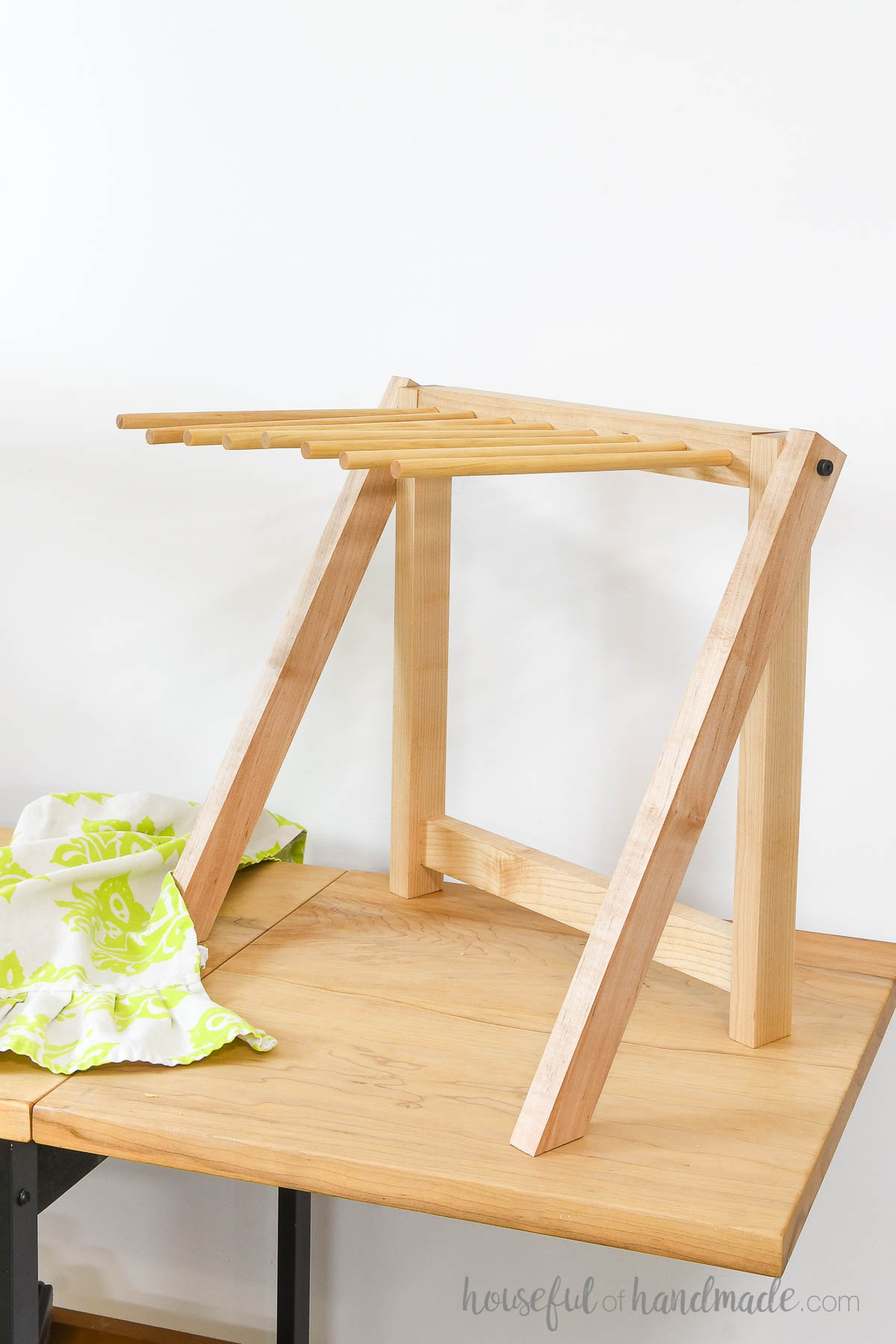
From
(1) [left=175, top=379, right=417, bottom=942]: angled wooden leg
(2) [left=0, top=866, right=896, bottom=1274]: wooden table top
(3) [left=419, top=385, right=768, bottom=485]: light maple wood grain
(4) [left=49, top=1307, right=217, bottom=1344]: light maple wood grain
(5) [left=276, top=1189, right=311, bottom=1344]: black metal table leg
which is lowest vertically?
(4) [left=49, top=1307, right=217, bottom=1344]: light maple wood grain

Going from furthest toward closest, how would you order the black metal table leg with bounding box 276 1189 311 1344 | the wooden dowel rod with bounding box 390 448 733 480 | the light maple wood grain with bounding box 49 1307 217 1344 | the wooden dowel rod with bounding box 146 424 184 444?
the light maple wood grain with bounding box 49 1307 217 1344 → the black metal table leg with bounding box 276 1189 311 1344 → the wooden dowel rod with bounding box 146 424 184 444 → the wooden dowel rod with bounding box 390 448 733 480

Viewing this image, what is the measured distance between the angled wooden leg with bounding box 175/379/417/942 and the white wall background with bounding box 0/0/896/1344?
0.65 ft

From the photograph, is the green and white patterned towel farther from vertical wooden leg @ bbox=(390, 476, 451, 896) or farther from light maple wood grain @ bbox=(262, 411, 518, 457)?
light maple wood grain @ bbox=(262, 411, 518, 457)

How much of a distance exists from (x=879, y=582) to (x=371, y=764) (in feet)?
1.61

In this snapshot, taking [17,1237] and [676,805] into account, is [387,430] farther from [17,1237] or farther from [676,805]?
[17,1237]

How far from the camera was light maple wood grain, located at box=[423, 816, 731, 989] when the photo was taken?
80cm

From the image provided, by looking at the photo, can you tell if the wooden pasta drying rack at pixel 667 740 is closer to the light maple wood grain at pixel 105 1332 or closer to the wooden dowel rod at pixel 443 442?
the wooden dowel rod at pixel 443 442

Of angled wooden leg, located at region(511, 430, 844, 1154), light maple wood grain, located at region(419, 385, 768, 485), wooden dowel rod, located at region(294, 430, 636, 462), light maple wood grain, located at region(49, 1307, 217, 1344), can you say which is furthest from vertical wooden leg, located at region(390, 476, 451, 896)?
light maple wood grain, located at region(49, 1307, 217, 1344)

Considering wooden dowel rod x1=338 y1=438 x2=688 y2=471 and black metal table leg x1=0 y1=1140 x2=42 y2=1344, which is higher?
wooden dowel rod x1=338 y1=438 x2=688 y2=471

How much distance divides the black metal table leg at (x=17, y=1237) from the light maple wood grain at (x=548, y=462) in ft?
1.50

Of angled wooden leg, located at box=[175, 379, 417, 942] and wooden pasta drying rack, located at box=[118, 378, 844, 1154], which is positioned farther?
angled wooden leg, located at box=[175, 379, 417, 942]

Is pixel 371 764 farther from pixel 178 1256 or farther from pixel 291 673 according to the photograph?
pixel 178 1256

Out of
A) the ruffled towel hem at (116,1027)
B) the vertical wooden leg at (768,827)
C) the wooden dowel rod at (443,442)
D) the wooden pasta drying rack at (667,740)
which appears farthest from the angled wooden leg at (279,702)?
the vertical wooden leg at (768,827)

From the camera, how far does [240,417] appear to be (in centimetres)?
80
